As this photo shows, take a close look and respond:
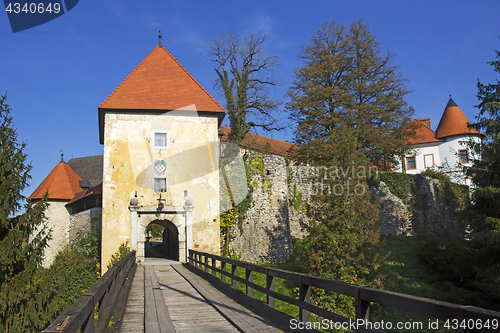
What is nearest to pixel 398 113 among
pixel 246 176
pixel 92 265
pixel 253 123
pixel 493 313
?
pixel 253 123

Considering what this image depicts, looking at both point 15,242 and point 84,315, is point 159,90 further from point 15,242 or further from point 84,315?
point 84,315

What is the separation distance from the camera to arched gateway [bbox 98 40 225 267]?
16719 millimetres

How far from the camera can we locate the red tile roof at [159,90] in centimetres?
1767

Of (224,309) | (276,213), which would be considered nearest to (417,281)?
(276,213)

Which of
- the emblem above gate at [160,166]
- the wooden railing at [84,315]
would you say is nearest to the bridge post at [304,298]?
Result: the wooden railing at [84,315]

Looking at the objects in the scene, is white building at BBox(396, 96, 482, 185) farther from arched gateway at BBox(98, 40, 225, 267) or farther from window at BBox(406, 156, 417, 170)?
arched gateway at BBox(98, 40, 225, 267)

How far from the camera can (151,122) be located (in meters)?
17.6

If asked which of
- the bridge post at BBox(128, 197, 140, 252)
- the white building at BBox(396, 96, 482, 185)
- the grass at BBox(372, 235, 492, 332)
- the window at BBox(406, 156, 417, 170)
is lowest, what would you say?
the grass at BBox(372, 235, 492, 332)

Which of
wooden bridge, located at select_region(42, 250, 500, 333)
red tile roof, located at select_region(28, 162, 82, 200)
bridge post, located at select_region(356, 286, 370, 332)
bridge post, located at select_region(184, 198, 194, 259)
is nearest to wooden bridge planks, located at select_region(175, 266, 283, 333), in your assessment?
wooden bridge, located at select_region(42, 250, 500, 333)

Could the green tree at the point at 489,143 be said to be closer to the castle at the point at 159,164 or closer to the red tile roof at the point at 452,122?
the castle at the point at 159,164

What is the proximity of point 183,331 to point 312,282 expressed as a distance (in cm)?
176

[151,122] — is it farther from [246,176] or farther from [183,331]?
[183,331]

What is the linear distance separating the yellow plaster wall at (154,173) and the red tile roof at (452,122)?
84.9 feet

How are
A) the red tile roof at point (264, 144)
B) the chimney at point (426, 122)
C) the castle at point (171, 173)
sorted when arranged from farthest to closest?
1. the chimney at point (426, 122)
2. the red tile roof at point (264, 144)
3. the castle at point (171, 173)
